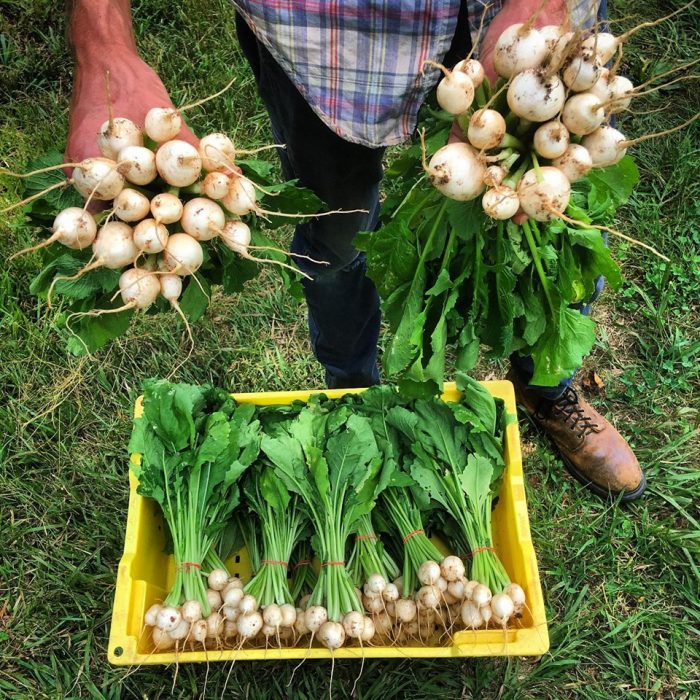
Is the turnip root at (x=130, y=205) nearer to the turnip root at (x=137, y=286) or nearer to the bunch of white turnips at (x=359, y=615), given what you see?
the turnip root at (x=137, y=286)

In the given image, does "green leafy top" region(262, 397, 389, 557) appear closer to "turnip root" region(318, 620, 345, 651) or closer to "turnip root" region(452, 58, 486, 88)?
"turnip root" region(318, 620, 345, 651)

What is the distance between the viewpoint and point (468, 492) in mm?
1904

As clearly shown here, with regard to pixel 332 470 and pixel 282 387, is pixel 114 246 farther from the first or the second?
pixel 282 387

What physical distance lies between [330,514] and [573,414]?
947mm

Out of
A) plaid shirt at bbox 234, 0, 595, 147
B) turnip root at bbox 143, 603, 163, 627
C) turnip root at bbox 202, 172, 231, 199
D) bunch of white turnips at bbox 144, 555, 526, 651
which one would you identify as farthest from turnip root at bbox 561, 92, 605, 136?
turnip root at bbox 143, 603, 163, 627

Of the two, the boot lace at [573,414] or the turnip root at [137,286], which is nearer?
the turnip root at [137,286]

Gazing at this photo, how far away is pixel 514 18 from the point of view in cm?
127

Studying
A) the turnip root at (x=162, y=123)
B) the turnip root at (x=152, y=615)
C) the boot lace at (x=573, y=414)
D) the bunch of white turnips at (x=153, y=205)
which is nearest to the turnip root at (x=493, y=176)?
the bunch of white turnips at (x=153, y=205)

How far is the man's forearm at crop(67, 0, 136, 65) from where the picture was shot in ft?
4.53

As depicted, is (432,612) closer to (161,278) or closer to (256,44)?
(161,278)

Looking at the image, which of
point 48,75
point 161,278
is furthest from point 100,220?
point 48,75

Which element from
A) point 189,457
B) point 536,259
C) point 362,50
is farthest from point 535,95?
point 189,457

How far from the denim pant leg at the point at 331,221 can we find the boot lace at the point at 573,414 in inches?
25.3

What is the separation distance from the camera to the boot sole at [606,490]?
89.9 inches
